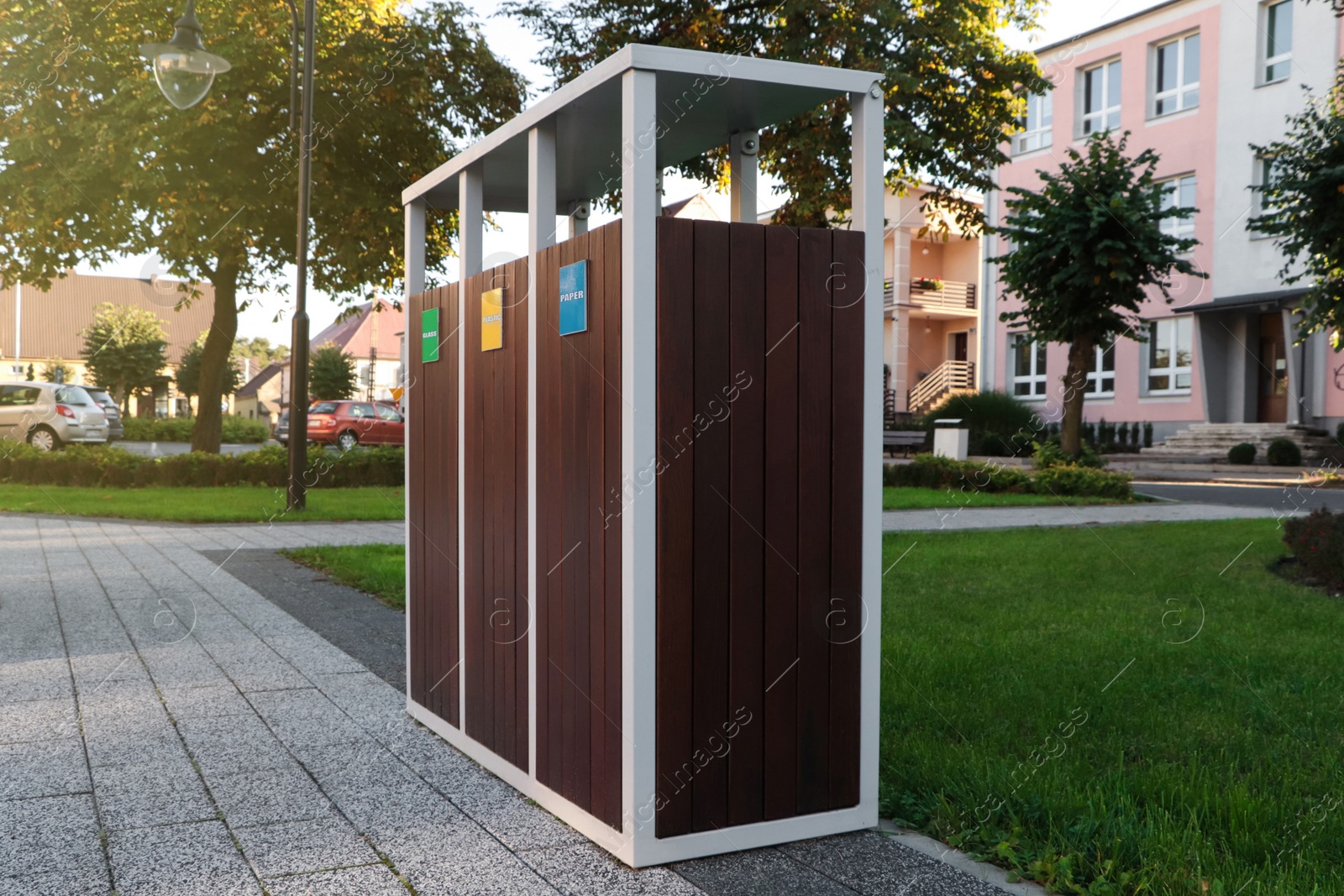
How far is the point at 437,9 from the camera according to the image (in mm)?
20516

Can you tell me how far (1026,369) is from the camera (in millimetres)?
33688

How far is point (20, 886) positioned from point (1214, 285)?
30.3m

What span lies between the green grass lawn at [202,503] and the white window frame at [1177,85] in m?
24.1

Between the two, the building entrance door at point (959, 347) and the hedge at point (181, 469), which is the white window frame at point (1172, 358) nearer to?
the building entrance door at point (959, 347)

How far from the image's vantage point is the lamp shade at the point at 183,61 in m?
10.6

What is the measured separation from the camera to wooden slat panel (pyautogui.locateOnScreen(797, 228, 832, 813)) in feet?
11.1

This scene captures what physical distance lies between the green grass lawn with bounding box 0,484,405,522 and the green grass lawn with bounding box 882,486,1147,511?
722 centimetres

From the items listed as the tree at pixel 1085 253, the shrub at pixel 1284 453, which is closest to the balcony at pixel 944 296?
the shrub at pixel 1284 453

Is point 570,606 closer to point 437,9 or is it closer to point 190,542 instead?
point 190,542

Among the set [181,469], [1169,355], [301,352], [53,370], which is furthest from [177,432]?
[1169,355]

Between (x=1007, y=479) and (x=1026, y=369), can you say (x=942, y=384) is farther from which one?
(x=1007, y=479)

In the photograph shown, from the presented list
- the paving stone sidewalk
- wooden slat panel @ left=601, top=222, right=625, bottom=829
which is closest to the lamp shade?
the paving stone sidewalk

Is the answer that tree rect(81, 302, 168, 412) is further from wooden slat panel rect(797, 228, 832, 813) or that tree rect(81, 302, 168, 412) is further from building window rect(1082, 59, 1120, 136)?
wooden slat panel rect(797, 228, 832, 813)

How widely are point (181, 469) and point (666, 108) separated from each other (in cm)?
1693
